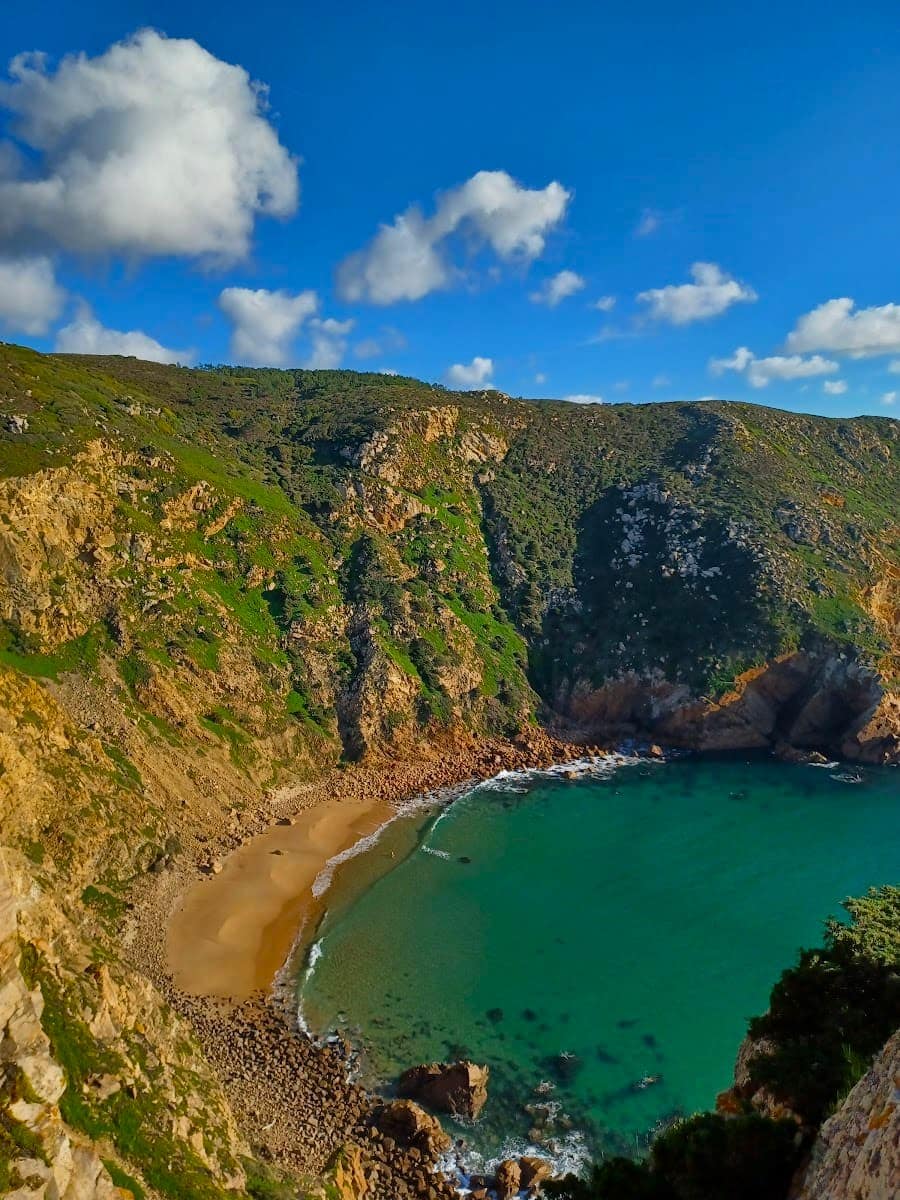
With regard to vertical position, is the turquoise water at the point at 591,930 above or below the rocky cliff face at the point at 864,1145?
below

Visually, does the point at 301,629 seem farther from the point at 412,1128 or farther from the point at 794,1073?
the point at 794,1073

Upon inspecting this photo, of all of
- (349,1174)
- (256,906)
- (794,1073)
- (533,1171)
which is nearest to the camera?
(794,1073)

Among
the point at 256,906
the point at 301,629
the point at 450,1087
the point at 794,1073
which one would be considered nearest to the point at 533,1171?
the point at 450,1087

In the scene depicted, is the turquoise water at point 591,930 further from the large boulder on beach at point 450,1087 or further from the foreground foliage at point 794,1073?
the foreground foliage at point 794,1073

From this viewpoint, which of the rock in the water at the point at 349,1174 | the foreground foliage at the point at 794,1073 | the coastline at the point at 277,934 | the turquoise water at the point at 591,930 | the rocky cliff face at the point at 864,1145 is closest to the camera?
the rocky cliff face at the point at 864,1145

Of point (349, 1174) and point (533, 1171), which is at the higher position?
point (349, 1174)

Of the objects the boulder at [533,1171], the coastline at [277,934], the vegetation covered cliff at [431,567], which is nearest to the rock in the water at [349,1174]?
the coastline at [277,934]

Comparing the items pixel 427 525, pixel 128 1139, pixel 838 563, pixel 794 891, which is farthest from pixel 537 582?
pixel 128 1139

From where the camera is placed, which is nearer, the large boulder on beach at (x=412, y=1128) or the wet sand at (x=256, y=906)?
the large boulder on beach at (x=412, y=1128)
